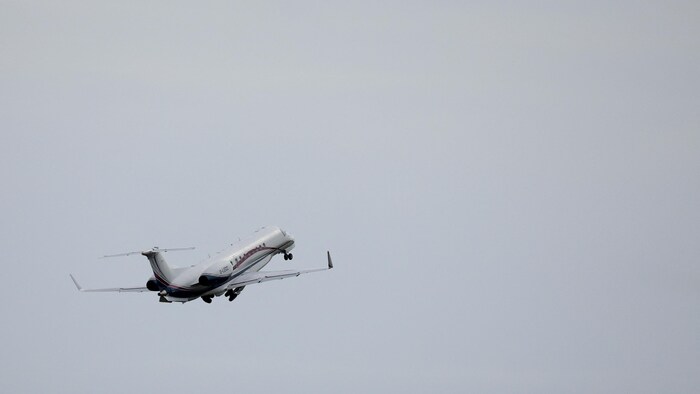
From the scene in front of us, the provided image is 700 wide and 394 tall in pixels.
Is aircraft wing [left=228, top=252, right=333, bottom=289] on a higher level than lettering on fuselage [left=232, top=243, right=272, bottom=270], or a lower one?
lower

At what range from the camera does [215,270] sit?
16075 centimetres

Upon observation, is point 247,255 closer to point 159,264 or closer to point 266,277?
point 266,277

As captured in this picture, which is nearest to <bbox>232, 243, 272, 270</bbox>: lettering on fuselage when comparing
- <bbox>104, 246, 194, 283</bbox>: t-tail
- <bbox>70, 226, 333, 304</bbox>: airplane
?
<bbox>70, 226, 333, 304</bbox>: airplane

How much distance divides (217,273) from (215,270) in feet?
1.36

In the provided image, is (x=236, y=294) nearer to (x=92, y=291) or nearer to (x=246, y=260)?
(x=246, y=260)

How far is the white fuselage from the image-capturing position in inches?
6166

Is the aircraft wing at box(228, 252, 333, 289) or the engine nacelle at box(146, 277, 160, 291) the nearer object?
the engine nacelle at box(146, 277, 160, 291)

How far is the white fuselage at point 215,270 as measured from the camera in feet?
514

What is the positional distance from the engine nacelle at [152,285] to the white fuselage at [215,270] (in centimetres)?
27

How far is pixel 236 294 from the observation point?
166 m

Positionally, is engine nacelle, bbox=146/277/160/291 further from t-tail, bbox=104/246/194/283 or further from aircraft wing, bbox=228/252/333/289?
aircraft wing, bbox=228/252/333/289

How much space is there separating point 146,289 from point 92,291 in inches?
230

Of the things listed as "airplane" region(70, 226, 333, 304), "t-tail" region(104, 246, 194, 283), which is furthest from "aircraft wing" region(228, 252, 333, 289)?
"t-tail" region(104, 246, 194, 283)

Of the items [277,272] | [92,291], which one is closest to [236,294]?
[277,272]
